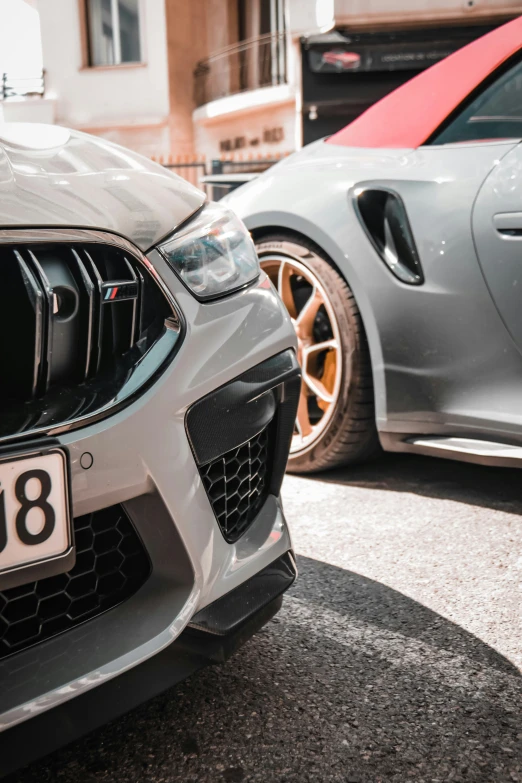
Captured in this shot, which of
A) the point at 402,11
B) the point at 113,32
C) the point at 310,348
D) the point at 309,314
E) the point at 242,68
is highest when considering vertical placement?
the point at 113,32

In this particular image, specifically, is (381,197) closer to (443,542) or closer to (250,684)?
(443,542)

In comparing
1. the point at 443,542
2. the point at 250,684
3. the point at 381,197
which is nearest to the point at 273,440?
the point at 250,684

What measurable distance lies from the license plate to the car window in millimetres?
1714

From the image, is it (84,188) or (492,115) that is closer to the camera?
(84,188)

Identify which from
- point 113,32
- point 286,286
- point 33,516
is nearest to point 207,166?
point 113,32

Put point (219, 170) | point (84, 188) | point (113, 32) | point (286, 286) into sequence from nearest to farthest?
point (84, 188) < point (286, 286) < point (219, 170) < point (113, 32)

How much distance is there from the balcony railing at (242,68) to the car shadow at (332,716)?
16.2 meters

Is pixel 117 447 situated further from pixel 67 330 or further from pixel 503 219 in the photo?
pixel 503 219

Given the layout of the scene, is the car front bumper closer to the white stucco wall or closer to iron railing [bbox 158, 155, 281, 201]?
iron railing [bbox 158, 155, 281, 201]

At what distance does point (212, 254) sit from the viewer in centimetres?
155

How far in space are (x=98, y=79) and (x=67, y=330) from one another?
58.6ft

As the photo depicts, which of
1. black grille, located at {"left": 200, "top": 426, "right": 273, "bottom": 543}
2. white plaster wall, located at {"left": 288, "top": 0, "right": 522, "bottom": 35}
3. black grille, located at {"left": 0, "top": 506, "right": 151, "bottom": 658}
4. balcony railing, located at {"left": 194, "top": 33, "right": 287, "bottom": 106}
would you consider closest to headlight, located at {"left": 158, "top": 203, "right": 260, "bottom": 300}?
black grille, located at {"left": 200, "top": 426, "right": 273, "bottom": 543}

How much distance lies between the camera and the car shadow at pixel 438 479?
2.63m

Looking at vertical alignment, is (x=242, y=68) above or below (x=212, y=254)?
above
